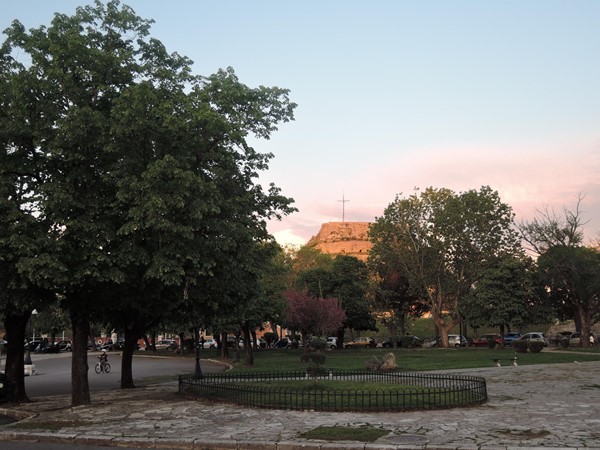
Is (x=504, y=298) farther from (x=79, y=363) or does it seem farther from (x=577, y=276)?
(x=79, y=363)

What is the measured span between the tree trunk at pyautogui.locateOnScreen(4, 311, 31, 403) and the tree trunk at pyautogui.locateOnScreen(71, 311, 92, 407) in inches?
91.8

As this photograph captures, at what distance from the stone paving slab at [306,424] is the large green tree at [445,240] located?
126 ft

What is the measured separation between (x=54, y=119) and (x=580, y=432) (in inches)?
586

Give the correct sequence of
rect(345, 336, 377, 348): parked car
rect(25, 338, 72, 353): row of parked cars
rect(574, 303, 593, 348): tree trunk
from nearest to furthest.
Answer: rect(574, 303, 593, 348): tree trunk → rect(345, 336, 377, 348): parked car → rect(25, 338, 72, 353): row of parked cars

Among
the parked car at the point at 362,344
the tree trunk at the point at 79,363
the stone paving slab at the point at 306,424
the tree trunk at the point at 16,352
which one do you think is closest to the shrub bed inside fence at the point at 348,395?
the stone paving slab at the point at 306,424

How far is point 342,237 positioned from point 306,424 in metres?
171

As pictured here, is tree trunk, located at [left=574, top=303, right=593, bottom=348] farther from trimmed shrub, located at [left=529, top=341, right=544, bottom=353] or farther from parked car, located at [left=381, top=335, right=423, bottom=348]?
parked car, located at [left=381, top=335, right=423, bottom=348]

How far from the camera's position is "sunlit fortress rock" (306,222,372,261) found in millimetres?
179000

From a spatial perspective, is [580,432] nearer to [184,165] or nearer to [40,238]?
[184,165]

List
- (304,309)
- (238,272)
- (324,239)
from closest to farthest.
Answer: (238,272) < (304,309) < (324,239)

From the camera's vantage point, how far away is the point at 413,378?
2272 centimetres

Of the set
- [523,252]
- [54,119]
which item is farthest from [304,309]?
[54,119]

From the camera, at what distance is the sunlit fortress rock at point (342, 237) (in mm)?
179000

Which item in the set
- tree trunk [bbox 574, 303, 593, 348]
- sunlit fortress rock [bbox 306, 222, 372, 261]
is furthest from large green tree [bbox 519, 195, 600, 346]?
sunlit fortress rock [bbox 306, 222, 372, 261]
